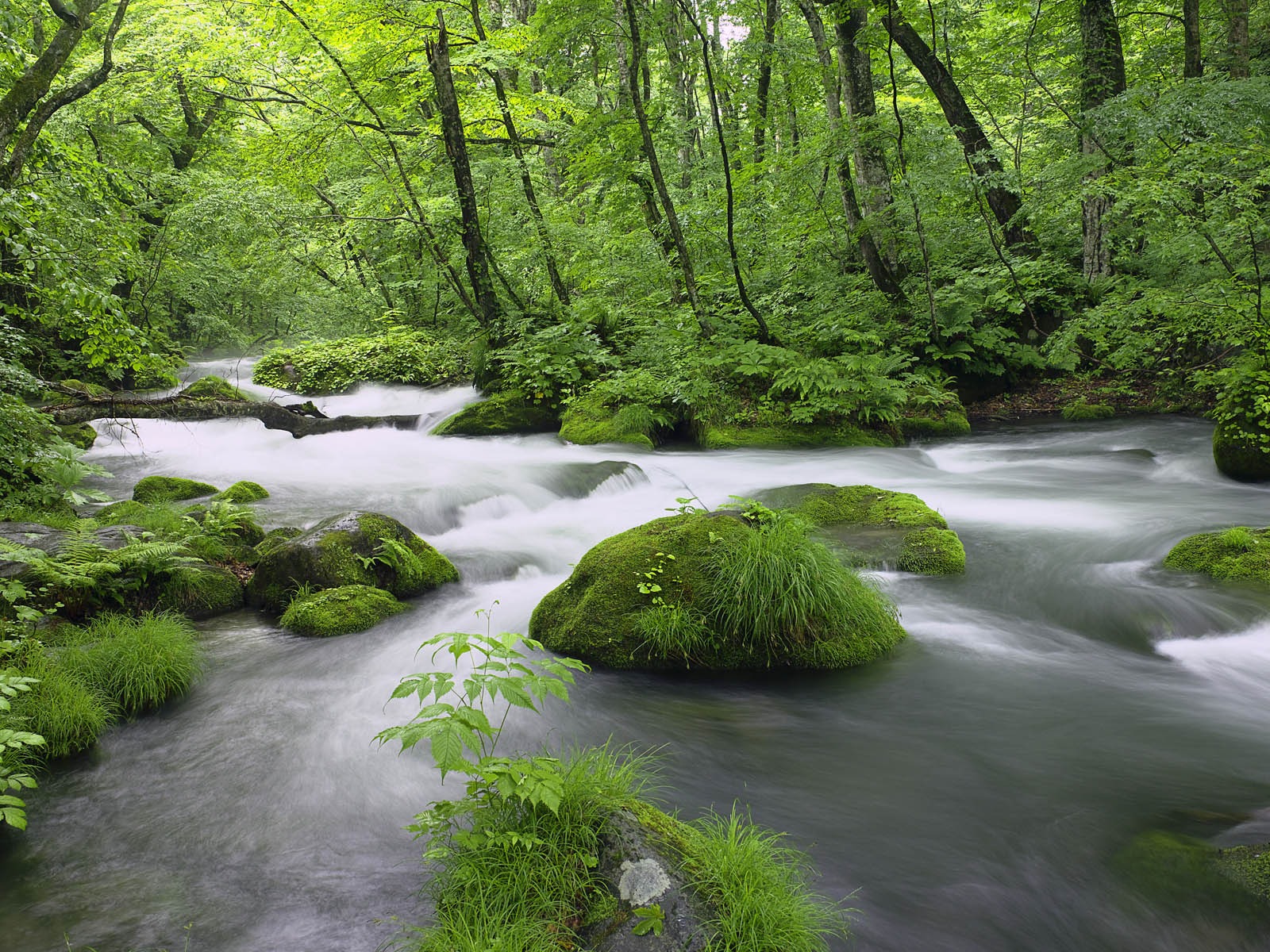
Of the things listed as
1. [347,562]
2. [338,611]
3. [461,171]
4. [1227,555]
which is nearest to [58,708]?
[338,611]

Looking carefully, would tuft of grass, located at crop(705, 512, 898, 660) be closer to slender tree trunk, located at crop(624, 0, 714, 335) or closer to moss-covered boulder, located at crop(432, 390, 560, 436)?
slender tree trunk, located at crop(624, 0, 714, 335)

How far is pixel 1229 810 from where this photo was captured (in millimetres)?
3053

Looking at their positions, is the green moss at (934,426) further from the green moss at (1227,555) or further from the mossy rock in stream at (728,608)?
the mossy rock in stream at (728,608)

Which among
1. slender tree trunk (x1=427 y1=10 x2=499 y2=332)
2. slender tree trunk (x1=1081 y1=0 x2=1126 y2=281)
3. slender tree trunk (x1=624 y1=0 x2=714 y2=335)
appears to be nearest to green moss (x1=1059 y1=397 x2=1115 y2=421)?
slender tree trunk (x1=1081 y1=0 x2=1126 y2=281)

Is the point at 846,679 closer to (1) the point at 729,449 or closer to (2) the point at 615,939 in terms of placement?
(2) the point at 615,939

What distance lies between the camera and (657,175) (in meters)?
10.5

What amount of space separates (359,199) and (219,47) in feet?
14.8

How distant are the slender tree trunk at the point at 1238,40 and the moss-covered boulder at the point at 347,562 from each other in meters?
13.5

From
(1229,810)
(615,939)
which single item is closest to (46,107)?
→ (615,939)

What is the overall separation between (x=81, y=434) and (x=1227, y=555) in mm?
13514

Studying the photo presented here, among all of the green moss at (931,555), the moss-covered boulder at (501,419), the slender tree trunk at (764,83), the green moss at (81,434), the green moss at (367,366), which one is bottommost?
the green moss at (931,555)

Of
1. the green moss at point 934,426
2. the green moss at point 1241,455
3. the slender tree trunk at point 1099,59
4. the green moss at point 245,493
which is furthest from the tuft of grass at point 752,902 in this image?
the slender tree trunk at point 1099,59

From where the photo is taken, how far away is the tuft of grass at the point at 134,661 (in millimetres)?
4129

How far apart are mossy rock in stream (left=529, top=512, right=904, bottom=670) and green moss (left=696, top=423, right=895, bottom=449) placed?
594 cm
